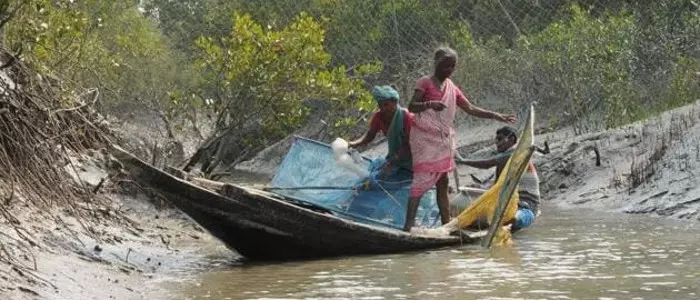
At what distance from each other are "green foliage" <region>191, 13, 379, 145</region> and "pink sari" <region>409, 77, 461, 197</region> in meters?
3.60

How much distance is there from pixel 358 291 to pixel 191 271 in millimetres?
1476

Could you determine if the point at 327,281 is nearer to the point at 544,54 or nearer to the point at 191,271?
the point at 191,271

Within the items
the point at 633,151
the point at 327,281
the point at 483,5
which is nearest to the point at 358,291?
the point at 327,281

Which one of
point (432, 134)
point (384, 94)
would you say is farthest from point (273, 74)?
point (432, 134)

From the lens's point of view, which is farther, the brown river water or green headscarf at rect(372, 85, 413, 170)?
green headscarf at rect(372, 85, 413, 170)

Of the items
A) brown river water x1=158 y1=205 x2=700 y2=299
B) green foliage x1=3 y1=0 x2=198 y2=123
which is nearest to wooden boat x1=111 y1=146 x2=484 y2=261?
brown river water x1=158 y1=205 x2=700 y2=299

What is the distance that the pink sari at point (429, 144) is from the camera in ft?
28.6

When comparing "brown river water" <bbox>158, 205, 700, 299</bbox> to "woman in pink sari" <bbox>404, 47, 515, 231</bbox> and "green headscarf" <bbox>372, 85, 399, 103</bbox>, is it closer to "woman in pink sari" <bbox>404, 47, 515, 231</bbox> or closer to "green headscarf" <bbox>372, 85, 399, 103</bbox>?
"woman in pink sari" <bbox>404, 47, 515, 231</bbox>

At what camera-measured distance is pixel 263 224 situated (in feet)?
25.6

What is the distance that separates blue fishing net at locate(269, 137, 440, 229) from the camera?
29.0 feet

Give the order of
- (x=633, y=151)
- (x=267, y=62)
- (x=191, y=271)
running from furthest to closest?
1. (x=633, y=151)
2. (x=267, y=62)
3. (x=191, y=271)

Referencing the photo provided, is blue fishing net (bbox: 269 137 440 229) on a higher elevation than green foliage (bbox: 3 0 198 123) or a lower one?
lower

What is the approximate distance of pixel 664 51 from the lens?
1747 cm

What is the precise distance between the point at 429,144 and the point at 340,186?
0.77m
